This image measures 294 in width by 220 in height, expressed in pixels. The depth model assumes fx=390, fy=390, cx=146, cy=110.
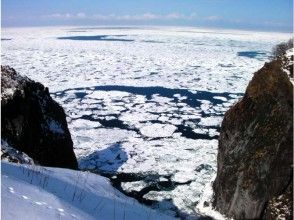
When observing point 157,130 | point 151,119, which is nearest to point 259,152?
point 157,130

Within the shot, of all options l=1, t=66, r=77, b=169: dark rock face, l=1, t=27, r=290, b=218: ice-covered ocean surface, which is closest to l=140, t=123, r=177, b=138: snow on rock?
l=1, t=27, r=290, b=218: ice-covered ocean surface

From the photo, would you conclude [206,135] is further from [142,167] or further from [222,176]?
[222,176]

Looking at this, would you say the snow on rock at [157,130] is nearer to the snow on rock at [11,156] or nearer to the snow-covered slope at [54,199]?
the snow on rock at [11,156]

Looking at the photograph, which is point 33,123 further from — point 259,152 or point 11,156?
point 259,152

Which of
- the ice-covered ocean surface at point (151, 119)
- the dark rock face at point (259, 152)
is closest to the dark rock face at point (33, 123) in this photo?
the ice-covered ocean surface at point (151, 119)

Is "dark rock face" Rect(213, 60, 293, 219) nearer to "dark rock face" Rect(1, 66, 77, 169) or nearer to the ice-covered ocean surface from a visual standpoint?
the ice-covered ocean surface

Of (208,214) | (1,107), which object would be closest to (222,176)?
(208,214)
